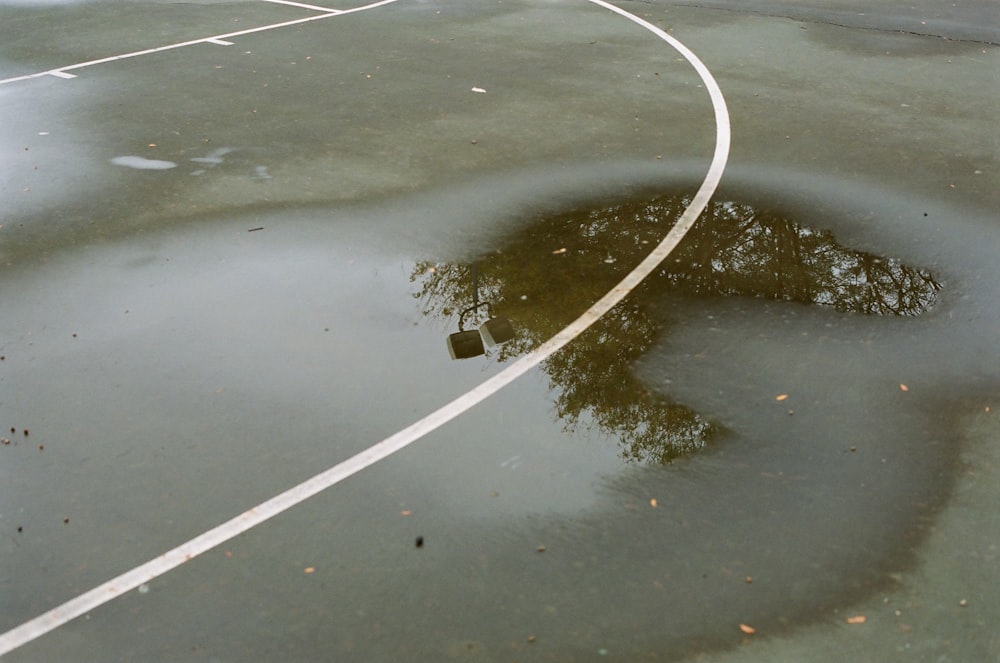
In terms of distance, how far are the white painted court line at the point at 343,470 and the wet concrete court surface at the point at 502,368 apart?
81 mm

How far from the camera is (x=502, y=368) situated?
25.9ft

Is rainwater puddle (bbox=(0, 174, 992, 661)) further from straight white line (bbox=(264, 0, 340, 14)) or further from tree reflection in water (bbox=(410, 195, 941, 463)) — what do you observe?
straight white line (bbox=(264, 0, 340, 14))

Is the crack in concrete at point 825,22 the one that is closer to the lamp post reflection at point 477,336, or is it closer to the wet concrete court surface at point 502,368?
the wet concrete court surface at point 502,368

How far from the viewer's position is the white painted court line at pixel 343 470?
5.59 meters

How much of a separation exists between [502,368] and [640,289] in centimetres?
174

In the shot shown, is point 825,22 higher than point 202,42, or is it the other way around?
point 825,22

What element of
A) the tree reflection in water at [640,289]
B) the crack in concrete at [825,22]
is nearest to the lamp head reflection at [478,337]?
the tree reflection in water at [640,289]

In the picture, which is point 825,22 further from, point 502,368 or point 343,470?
point 343,470

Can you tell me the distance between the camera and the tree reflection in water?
7352 mm

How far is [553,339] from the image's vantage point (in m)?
8.24

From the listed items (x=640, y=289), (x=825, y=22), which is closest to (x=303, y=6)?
(x=825, y=22)

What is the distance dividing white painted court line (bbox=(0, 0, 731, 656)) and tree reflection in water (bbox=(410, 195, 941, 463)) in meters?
0.10

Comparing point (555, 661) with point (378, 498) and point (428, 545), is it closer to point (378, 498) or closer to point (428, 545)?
point (428, 545)

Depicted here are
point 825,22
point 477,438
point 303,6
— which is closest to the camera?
point 477,438
